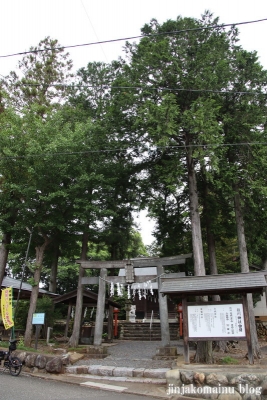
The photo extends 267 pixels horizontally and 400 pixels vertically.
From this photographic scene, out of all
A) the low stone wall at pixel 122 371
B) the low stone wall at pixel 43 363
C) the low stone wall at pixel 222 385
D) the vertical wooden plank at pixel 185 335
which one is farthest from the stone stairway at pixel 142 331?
the low stone wall at pixel 222 385

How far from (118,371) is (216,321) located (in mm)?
3389

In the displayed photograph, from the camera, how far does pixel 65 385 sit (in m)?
7.93

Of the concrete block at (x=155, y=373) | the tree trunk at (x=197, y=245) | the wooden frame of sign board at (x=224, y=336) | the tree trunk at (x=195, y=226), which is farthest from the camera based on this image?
the tree trunk at (x=195, y=226)

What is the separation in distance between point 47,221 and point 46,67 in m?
10.4

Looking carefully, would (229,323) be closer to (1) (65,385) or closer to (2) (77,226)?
(1) (65,385)

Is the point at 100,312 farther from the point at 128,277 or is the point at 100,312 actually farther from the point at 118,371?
the point at 118,371

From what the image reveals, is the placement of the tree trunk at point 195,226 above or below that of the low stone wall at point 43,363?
above

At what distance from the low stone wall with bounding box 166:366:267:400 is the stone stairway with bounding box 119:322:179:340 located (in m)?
12.5

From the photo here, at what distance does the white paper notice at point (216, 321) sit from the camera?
8047 mm

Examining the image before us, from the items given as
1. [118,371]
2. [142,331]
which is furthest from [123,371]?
[142,331]

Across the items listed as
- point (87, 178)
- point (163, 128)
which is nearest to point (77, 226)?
point (87, 178)

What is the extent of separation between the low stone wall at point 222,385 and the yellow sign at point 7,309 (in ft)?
20.0

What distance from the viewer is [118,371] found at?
8.87 meters

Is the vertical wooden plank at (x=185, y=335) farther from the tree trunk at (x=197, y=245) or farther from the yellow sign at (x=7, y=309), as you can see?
the yellow sign at (x=7, y=309)
